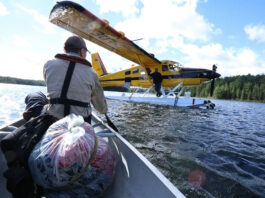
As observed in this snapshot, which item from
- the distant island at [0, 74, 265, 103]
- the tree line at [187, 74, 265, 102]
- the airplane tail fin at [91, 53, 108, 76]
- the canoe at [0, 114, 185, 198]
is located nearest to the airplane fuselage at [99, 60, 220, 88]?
the airplane tail fin at [91, 53, 108, 76]

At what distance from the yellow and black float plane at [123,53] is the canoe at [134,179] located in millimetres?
5133

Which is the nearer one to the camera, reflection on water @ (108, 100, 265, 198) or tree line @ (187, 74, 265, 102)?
reflection on water @ (108, 100, 265, 198)

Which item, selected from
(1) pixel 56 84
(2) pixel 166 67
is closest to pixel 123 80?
(2) pixel 166 67

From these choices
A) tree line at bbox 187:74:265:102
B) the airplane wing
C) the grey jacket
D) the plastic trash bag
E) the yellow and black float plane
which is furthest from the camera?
tree line at bbox 187:74:265:102

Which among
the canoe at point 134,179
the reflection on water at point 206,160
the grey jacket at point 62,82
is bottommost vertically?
the reflection on water at point 206,160

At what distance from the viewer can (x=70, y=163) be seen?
101 cm

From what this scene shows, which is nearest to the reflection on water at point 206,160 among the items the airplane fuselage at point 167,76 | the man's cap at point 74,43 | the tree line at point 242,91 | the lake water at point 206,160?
the lake water at point 206,160

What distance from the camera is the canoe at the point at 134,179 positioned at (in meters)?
1.04

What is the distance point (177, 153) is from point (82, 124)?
210cm

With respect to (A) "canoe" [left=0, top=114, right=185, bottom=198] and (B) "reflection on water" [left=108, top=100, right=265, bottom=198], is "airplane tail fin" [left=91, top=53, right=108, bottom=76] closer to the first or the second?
(B) "reflection on water" [left=108, top=100, right=265, bottom=198]

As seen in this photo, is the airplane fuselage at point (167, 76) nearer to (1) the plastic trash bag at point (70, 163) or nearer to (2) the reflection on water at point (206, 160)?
(2) the reflection on water at point (206, 160)

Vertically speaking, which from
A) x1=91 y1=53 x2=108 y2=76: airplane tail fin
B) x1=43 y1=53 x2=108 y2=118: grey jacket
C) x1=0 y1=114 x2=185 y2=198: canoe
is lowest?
x1=0 y1=114 x2=185 y2=198: canoe

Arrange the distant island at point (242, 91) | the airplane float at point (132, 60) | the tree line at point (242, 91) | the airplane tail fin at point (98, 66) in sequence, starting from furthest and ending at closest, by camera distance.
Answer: the distant island at point (242, 91) → the tree line at point (242, 91) → the airplane tail fin at point (98, 66) → the airplane float at point (132, 60)

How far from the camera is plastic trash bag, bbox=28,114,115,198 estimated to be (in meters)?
1.01
